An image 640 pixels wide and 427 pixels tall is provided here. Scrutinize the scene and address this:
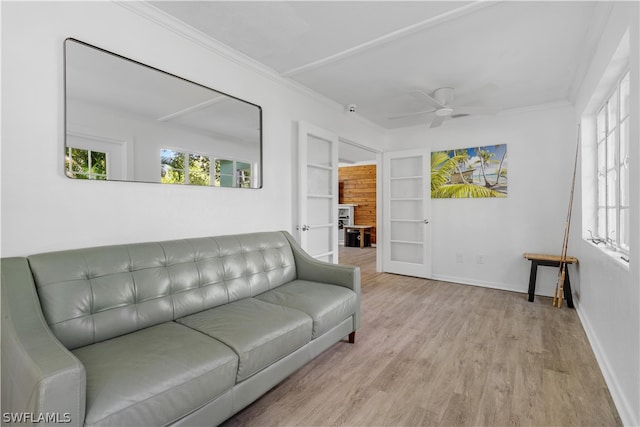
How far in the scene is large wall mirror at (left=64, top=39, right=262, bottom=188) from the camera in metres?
1.79

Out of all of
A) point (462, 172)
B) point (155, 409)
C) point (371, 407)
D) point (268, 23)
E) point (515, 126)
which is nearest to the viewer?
point (155, 409)

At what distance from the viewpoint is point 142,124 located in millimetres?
2088

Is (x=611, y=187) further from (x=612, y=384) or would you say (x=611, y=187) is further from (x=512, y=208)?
(x=512, y=208)

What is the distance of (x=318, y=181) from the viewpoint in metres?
3.60

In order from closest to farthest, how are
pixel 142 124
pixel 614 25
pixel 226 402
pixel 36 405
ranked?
pixel 36 405
pixel 226 402
pixel 614 25
pixel 142 124

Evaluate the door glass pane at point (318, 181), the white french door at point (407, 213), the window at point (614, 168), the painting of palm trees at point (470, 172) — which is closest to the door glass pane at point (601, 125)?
the window at point (614, 168)

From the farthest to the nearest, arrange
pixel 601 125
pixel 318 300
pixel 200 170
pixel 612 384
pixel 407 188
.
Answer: pixel 407 188 → pixel 601 125 → pixel 200 170 → pixel 318 300 → pixel 612 384

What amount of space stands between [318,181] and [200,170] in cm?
149

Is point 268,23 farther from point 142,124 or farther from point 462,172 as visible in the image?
point 462,172

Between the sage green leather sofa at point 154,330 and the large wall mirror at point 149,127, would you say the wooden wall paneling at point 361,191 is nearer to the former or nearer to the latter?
the large wall mirror at point 149,127

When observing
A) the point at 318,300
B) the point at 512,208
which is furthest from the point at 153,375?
the point at 512,208

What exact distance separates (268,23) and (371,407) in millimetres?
2600

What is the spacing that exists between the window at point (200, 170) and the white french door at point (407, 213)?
2.93m

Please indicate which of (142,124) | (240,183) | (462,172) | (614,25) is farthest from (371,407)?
(462,172)
